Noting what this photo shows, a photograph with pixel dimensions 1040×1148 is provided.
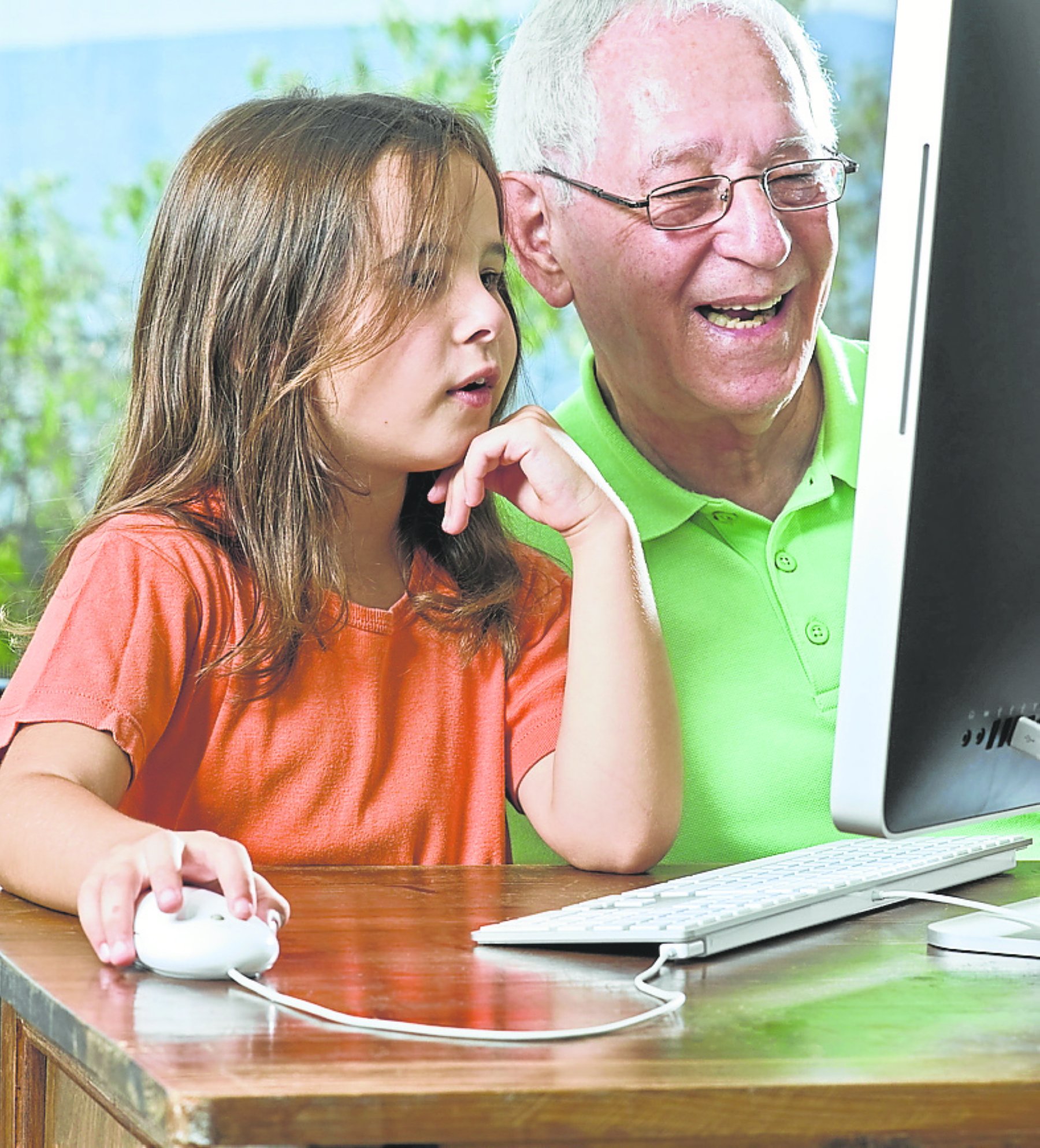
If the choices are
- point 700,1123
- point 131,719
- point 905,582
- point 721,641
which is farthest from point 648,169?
point 700,1123

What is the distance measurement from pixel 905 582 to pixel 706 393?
81cm

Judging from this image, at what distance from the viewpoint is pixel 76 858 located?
3.04 ft

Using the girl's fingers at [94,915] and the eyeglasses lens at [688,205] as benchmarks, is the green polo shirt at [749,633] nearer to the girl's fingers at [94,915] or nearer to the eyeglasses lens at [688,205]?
the eyeglasses lens at [688,205]

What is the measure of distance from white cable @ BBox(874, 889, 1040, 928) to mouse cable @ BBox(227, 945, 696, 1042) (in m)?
0.25

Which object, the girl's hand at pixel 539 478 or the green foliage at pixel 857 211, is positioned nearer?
the girl's hand at pixel 539 478

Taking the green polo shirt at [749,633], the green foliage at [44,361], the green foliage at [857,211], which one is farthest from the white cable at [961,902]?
the green foliage at [857,211]

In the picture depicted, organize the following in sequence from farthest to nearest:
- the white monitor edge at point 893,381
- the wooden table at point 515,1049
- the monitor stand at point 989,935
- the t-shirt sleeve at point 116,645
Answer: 1. the t-shirt sleeve at point 116,645
2. the monitor stand at point 989,935
3. the white monitor edge at point 893,381
4. the wooden table at point 515,1049

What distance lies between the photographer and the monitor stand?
0.88 meters

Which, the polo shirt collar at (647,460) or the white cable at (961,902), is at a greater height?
the polo shirt collar at (647,460)

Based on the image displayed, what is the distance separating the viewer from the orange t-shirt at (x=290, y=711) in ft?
3.80

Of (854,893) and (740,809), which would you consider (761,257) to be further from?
(854,893)

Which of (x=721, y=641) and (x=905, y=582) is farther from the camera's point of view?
(x=721, y=641)

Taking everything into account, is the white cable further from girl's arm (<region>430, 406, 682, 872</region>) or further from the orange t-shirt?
the orange t-shirt

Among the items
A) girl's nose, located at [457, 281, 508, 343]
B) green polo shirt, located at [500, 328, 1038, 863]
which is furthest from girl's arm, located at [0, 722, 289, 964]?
green polo shirt, located at [500, 328, 1038, 863]
